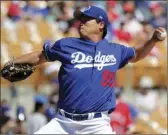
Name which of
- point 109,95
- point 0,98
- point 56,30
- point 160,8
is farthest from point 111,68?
point 160,8

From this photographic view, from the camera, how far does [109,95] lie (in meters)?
5.89

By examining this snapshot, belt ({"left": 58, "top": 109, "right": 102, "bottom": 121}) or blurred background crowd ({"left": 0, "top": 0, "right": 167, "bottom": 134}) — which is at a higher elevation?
belt ({"left": 58, "top": 109, "right": 102, "bottom": 121})

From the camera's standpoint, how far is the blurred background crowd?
29.9ft

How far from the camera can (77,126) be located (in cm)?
A: 588

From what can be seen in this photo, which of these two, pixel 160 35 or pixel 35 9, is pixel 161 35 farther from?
pixel 35 9

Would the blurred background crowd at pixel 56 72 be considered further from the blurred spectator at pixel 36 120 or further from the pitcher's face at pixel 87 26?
the pitcher's face at pixel 87 26

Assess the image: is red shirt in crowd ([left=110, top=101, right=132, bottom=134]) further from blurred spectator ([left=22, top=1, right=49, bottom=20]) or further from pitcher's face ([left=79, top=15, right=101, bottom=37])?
blurred spectator ([left=22, top=1, right=49, bottom=20])

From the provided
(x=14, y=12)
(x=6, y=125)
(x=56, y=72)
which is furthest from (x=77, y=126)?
(x=14, y=12)

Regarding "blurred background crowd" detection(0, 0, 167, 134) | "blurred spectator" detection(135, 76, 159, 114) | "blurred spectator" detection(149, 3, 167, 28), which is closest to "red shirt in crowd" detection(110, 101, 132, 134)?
"blurred background crowd" detection(0, 0, 167, 134)

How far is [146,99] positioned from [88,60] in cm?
655

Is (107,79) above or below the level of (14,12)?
above

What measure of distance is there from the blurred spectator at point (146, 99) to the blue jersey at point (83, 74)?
6097 millimetres

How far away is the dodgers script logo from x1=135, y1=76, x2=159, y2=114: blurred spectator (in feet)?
20.1

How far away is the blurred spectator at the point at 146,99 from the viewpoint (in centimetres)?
1215
